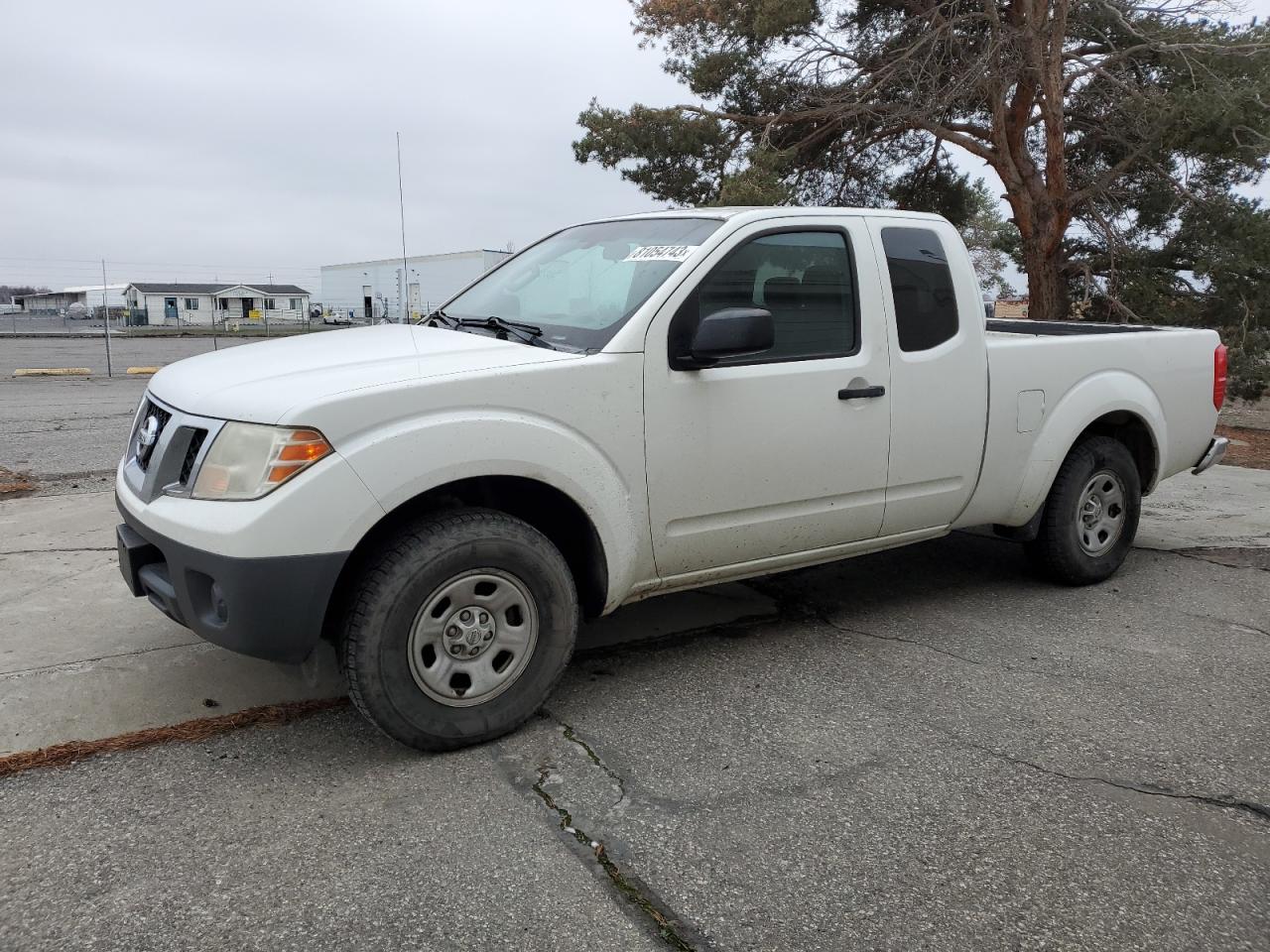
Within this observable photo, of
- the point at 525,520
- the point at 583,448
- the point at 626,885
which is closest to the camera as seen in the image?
the point at 626,885

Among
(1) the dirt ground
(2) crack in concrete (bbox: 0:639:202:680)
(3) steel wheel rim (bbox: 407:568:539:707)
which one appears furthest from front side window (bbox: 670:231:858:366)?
(1) the dirt ground

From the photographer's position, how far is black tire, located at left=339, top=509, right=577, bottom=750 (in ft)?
10.4

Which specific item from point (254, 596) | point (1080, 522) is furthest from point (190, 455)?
point (1080, 522)

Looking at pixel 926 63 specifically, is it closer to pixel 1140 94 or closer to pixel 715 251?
pixel 1140 94

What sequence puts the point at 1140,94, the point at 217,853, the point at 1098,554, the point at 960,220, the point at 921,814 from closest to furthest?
1. the point at 217,853
2. the point at 921,814
3. the point at 1098,554
4. the point at 1140,94
5. the point at 960,220

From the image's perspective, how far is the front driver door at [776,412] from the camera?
3.77 metres

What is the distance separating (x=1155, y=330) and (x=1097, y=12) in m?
12.4

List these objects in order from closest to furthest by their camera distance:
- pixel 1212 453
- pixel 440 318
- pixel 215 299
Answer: pixel 440 318 < pixel 1212 453 < pixel 215 299

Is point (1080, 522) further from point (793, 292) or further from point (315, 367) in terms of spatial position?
point (315, 367)

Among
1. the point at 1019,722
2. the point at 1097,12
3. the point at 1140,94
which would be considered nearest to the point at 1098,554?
the point at 1019,722

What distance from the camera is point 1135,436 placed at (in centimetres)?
552

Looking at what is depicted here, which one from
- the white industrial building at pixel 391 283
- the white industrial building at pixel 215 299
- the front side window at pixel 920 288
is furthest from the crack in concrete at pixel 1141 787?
the white industrial building at pixel 215 299

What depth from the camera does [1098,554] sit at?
5328 millimetres

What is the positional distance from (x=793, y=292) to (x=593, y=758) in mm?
2000
